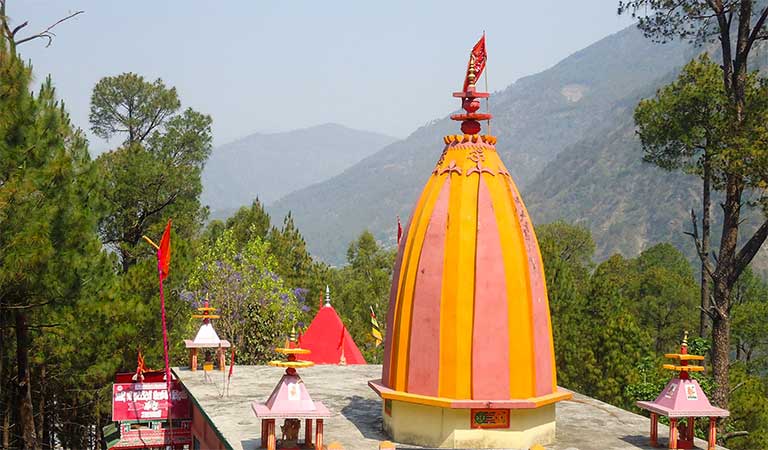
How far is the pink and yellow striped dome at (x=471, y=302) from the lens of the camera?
1541 cm

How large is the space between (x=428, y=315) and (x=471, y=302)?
81 cm

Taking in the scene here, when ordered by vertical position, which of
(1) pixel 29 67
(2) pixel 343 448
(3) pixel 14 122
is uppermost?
(1) pixel 29 67

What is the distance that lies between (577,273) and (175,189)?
30525 mm

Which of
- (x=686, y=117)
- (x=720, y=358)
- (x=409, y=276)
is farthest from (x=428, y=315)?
(x=686, y=117)

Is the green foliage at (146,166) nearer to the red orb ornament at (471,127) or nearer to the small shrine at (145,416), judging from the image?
the small shrine at (145,416)

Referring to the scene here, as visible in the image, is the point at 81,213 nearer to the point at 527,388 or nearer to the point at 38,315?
the point at 38,315

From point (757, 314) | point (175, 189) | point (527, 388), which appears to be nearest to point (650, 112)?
point (527, 388)

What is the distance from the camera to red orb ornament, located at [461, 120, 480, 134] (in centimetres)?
1703

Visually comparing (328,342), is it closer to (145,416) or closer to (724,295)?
(145,416)

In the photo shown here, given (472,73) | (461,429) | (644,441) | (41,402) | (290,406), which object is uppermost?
(472,73)

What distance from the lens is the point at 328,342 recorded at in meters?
30.9

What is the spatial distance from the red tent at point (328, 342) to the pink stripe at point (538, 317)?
14915 mm

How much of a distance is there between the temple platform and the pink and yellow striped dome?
1.26 m

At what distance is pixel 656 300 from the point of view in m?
53.9
